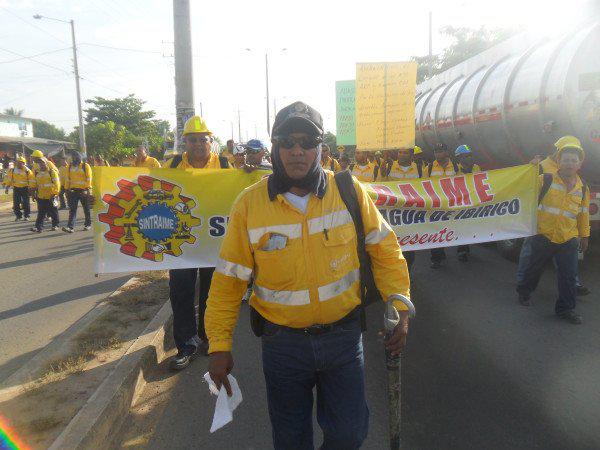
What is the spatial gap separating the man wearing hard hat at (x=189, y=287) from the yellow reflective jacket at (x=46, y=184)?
8104 millimetres

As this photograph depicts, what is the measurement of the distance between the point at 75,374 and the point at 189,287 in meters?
1.10

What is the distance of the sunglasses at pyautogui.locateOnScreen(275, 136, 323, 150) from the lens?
6.68 ft

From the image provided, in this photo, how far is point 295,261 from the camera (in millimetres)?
2021

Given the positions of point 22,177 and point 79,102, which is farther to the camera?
point 79,102

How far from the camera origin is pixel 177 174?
14.3 feet

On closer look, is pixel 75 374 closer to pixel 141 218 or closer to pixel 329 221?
pixel 141 218

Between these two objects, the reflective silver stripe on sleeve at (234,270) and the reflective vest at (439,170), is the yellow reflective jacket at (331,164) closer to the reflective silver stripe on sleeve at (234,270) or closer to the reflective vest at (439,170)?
the reflective vest at (439,170)

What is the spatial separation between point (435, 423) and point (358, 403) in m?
1.28

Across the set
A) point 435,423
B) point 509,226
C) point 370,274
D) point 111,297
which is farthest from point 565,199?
point 111,297

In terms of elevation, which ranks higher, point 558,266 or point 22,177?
point 22,177

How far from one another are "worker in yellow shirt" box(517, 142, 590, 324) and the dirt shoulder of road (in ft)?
→ 14.0

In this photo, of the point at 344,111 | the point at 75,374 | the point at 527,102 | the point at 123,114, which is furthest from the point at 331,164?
the point at 123,114

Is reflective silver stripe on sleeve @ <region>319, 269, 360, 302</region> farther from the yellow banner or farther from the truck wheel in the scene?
the truck wheel

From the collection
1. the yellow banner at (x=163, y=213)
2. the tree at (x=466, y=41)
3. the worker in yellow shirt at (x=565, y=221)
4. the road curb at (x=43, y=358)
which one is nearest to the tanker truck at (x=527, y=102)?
the worker in yellow shirt at (x=565, y=221)
